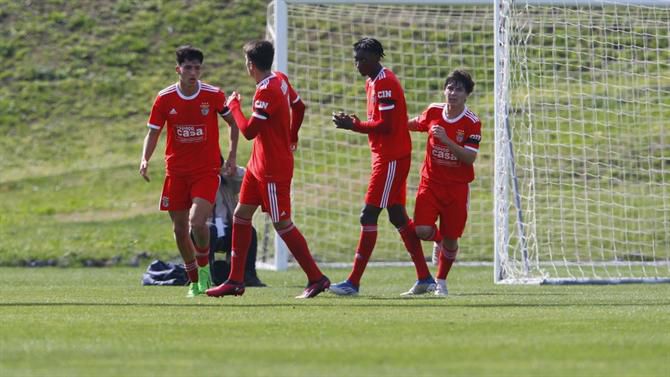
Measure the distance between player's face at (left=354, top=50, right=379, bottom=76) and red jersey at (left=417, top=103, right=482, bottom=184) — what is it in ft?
2.90

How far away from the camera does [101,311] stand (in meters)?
10.0

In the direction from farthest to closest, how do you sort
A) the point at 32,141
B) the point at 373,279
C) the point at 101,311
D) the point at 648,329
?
1. the point at 32,141
2. the point at 373,279
3. the point at 101,311
4. the point at 648,329

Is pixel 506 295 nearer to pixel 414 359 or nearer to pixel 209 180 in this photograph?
pixel 209 180

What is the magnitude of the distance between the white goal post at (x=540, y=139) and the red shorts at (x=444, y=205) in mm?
2516

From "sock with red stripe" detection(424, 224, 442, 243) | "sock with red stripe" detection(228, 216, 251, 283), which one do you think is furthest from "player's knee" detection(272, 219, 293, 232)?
→ "sock with red stripe" detection(424, 224, 442, 243)

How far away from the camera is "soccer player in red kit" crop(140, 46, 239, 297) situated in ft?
38.7

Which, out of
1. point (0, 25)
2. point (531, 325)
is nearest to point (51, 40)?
point (0, 25)

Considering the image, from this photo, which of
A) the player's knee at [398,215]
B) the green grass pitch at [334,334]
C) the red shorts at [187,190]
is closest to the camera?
the green grass pitch at [334,334]

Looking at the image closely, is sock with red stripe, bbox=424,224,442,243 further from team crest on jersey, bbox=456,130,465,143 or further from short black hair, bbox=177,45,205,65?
short black hair, bbox=177,45,205,65

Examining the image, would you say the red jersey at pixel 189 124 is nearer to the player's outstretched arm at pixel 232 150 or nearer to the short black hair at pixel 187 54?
the player's outstretched arm at pixel 232 150

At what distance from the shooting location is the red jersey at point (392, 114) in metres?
11.8

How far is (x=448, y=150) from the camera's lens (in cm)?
1232

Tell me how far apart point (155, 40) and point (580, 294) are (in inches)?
913

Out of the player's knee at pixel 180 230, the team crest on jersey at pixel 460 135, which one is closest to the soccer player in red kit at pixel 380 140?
the team crest on jersey at pixel 460 135
